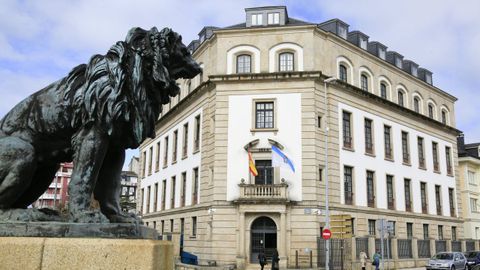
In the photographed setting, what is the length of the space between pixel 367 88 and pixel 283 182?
1240cm

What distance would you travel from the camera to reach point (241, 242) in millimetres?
29812

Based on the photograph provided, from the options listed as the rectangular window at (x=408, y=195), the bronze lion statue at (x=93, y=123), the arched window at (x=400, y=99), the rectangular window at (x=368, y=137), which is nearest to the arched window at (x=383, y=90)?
the arched window at (x=400, y=99)

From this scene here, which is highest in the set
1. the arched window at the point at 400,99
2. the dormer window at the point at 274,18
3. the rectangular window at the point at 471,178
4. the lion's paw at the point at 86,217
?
the dormer window at the point at 274,18

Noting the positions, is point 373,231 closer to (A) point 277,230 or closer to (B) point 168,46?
(A) point 277,230

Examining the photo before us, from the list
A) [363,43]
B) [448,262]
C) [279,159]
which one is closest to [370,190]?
[448,262]

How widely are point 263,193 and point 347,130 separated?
29.5ft

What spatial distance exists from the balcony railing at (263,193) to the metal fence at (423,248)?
13764mm

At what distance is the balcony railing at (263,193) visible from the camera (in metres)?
29.8

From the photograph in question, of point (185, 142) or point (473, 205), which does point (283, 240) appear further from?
point (473, 205)

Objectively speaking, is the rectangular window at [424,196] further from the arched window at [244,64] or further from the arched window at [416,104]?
the arched window at [244,64]

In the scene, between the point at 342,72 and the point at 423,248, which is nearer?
the point at 342,72

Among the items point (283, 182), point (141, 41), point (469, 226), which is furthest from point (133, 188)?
point (141, 41)

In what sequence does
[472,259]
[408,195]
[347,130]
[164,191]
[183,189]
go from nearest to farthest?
[347,130] → [472,259] → [183,189] → [408,195] → [164,191]

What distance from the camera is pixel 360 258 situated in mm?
29062
